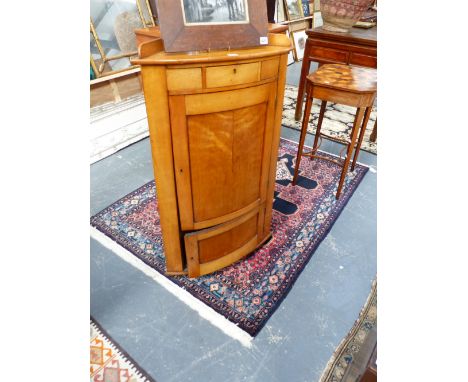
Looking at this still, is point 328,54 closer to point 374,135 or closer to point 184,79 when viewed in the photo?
point 374,135

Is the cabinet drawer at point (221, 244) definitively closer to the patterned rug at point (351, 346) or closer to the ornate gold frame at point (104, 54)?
the patterned rug at point (351, 346)

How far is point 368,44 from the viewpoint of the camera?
2.61 m

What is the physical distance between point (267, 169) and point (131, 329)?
3.51ft

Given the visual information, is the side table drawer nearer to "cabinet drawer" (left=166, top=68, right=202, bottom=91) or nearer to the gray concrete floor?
the gray concrete floor

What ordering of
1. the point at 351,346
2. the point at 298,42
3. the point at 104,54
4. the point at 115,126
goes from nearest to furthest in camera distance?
the point at 351,346, the point at 104,54, the point at 115,126, the point at 298,42

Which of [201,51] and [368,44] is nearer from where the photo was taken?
[201,51]

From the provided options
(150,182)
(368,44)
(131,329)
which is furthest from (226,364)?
(368,44)

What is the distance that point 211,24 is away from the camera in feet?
4.01

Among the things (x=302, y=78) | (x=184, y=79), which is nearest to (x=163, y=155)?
(x=184, y=79)

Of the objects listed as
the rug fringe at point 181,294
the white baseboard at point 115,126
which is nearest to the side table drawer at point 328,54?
the white baseboard at point 115,126

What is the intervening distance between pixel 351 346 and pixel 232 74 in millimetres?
1361

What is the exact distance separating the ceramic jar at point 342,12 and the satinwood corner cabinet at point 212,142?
1629 millimetres
